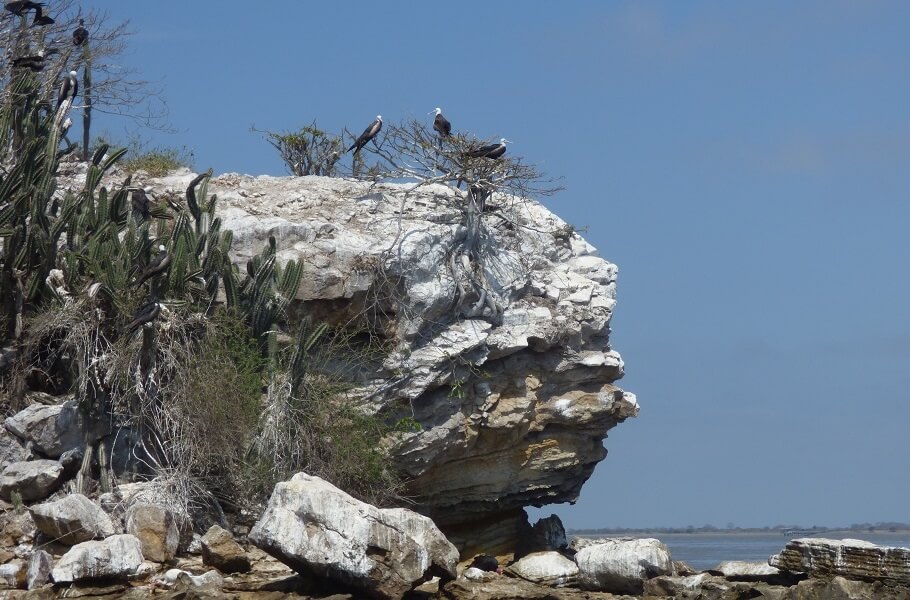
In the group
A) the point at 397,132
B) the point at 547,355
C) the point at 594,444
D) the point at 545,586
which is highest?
the point at 397,132

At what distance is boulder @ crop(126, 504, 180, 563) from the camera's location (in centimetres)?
1493

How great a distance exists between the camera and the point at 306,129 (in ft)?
74.6

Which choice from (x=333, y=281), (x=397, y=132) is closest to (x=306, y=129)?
(x=397, y=132)

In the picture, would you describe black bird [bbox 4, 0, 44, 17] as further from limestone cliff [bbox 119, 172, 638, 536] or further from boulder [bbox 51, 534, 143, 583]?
boulder [bbox 51, 534, 143, 583]

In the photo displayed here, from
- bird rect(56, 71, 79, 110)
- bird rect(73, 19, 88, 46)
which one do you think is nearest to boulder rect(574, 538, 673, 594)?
bird rect(56, 71, 79, 110)

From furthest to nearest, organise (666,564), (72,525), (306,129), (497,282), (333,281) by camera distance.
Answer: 1. (306,129)
2. (497,282)
3. (333,281)
4. (666,564)
5. (72,525)

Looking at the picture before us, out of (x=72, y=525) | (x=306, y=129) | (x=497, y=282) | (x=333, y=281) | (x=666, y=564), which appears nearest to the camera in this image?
(x=72, y=525)

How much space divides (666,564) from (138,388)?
693 centimetres

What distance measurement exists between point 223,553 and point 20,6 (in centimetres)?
1006

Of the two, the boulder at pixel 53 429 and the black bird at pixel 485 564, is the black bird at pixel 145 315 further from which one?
the black bird at pixel 485 564

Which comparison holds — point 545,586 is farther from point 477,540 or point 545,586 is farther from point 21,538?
point 21,538

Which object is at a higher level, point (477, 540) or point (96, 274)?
point (96, 274)

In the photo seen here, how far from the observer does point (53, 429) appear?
1667 cm

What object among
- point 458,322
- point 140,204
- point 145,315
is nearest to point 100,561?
point 145,315
